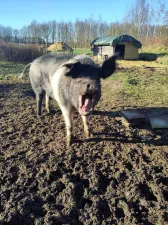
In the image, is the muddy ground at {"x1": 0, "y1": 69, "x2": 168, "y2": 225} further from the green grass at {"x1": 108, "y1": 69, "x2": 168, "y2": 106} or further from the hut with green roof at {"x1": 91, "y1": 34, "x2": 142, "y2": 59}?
the hut with green roof at {"x1": 91, "y1": 34, "x2": 142, "y2": 59}

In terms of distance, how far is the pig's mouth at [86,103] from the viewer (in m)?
3.41

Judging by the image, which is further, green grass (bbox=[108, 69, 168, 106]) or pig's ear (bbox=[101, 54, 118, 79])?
green grass (bbox=[108, 69, 168, 106])

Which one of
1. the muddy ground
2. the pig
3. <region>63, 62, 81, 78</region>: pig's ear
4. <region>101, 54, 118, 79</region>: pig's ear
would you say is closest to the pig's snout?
the pig

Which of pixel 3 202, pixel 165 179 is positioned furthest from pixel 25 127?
pixel 165 179

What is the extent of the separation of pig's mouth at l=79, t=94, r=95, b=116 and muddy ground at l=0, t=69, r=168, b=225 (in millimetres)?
813

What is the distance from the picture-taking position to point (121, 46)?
25125mm

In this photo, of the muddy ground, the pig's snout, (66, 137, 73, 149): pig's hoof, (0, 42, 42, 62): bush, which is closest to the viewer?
the muddy ground

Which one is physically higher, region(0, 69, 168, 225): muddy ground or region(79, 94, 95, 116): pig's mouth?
region(79, 94, 95, 116): pig's mouth

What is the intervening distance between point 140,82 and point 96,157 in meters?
6.66

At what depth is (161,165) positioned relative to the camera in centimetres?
354

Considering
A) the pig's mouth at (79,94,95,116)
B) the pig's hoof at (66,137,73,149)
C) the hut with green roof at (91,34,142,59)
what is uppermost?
the hut with green roof at (91,34,142,59)

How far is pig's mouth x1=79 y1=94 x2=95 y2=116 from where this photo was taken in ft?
11.2

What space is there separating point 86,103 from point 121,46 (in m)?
23.2

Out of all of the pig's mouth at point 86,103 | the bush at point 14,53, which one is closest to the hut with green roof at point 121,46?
the bush at point 14,53
